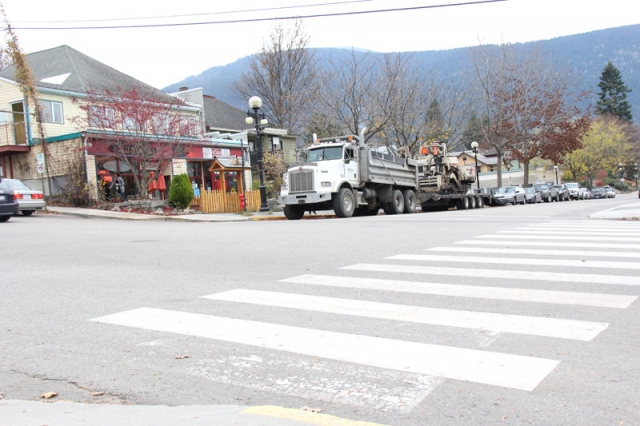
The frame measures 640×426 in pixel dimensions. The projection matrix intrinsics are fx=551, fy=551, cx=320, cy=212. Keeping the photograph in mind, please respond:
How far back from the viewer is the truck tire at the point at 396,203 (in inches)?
1013

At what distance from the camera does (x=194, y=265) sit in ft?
29.8

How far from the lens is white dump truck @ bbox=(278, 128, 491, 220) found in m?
21.9

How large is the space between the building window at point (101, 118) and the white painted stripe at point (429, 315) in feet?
67.3

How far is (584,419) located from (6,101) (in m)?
32.4

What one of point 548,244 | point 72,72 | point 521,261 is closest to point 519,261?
point 521,261

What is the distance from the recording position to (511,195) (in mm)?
41938

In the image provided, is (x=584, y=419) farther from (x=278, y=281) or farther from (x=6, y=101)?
(x=6, y=101)

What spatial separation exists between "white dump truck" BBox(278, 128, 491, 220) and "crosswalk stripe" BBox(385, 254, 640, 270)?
12372 millimetres

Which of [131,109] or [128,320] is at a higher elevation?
[131,109]

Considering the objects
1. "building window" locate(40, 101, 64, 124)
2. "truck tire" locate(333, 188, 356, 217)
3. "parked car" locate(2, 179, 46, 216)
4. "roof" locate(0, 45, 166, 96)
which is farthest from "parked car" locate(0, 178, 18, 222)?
"roof" locate(0, 45, 166, 96)

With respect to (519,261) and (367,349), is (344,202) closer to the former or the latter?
(519,261)

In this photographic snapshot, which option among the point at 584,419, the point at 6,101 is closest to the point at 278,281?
the point at 584,419

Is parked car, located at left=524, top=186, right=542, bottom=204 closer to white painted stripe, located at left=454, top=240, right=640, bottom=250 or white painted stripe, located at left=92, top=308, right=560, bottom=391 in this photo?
white painted stripe, located at left=454, top=240, right=640, bottom=250

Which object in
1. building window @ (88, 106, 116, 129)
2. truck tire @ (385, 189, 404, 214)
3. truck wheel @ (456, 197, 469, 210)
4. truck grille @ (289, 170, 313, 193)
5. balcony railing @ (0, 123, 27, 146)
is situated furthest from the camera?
truck wheel @ (456, 197, 469, 210)
